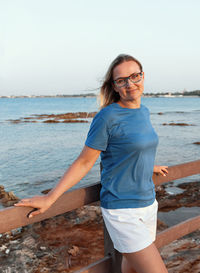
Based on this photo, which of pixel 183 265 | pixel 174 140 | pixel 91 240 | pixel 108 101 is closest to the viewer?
pixel 108 101

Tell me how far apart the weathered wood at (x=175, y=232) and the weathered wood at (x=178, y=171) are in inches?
18.0

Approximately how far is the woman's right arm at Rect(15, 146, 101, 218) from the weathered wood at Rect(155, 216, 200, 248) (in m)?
1.09

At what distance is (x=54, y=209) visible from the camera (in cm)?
165

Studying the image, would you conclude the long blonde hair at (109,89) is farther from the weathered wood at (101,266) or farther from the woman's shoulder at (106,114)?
the weathered wood at (101,266)

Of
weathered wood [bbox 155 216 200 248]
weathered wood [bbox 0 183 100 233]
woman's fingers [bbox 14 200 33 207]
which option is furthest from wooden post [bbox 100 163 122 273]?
woman's fingers [bbox 14 200 33 207]

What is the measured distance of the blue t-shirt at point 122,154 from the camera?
1625 mm

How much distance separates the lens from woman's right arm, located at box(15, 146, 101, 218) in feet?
4.95

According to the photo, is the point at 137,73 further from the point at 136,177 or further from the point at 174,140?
the point at 174,140

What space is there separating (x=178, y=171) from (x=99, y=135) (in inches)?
43.3

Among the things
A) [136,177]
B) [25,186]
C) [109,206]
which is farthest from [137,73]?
[25,186]

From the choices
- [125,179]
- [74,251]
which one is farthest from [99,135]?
[74,251]

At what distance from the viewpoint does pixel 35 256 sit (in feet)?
17.5

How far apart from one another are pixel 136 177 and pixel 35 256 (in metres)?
4.49

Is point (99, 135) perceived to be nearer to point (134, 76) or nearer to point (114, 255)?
point (134, 76)
